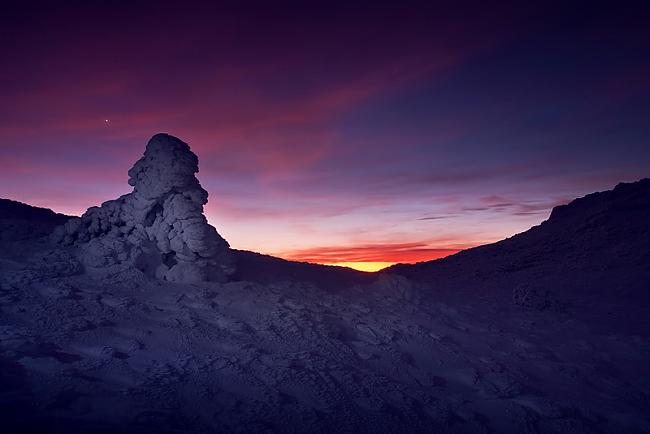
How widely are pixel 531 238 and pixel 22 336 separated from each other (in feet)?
79.7

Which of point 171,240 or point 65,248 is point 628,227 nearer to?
point 171,240

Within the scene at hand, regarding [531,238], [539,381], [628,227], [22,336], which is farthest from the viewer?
[531,238]

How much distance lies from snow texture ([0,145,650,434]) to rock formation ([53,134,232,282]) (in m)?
0.05

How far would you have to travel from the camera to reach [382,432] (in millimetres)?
5555

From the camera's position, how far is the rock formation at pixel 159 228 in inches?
356

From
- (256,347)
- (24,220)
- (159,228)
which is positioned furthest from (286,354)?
(24,220)

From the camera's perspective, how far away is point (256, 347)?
23.1 ft

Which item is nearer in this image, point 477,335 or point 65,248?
point 65,248

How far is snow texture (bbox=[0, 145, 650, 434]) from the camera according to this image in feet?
17.0

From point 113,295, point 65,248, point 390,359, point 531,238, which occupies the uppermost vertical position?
point 531,238

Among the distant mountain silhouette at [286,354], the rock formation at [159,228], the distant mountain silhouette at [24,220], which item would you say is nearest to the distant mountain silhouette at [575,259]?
the distant mountain silhouette at [286,354]

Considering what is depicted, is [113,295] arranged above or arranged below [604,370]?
above

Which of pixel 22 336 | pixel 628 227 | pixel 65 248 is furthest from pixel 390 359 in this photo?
pixel 628 227

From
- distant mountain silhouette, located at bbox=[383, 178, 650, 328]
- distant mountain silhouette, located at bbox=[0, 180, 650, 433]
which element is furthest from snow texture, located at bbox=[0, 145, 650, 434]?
distant mountain silhouette, located at bbox=[383, 178, 650, 328]
